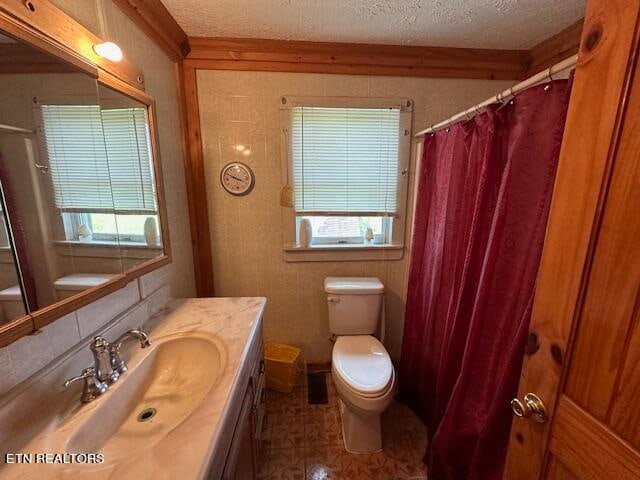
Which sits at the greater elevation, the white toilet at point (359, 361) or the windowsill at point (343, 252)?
the windowsill at point (343, 252)

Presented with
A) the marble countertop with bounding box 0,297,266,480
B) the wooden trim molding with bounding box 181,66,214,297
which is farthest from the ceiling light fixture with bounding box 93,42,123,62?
the marble countertop with bounding box 0,297,266,480

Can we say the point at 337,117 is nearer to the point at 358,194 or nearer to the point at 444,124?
the point at 358,194

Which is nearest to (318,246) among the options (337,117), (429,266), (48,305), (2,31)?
(429,266)

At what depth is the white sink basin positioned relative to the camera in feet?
2.42

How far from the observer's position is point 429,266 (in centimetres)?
158

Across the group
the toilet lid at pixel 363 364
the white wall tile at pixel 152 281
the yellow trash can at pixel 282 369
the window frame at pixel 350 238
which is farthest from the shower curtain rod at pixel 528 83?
the yellow trash can at pixel 282 369

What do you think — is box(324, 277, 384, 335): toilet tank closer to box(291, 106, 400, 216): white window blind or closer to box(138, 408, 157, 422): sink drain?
box(291, 106, 400, 216): white window blind

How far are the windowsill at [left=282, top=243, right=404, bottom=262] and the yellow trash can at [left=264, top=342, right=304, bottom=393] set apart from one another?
702mm

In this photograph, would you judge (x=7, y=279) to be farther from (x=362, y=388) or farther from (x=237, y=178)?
(x=362, y=388)

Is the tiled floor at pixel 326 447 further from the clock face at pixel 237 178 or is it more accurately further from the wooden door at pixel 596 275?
the clock face at pixel 237 178

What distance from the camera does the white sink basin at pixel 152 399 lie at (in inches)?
29.0

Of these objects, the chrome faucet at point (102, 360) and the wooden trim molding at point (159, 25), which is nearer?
the chrome faucet at point (102, 360)

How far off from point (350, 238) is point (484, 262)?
1.03 meters

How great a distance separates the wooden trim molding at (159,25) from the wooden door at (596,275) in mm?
1632
